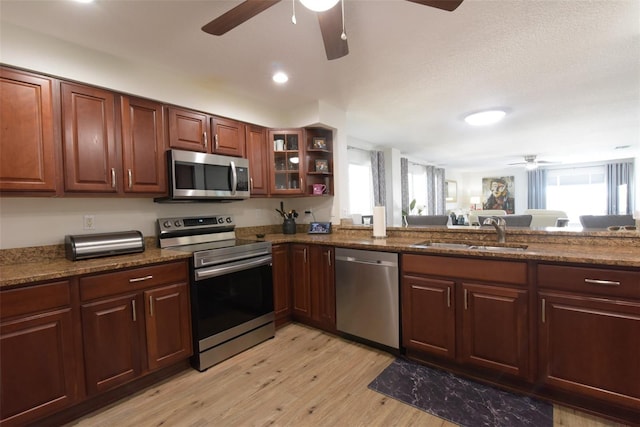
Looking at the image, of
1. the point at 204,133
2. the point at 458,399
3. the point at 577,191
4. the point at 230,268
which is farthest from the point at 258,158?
the point at 577,191

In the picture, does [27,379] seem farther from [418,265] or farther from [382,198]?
[382,198]

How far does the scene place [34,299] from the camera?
5.05ft

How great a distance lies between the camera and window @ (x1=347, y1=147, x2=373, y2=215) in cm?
552

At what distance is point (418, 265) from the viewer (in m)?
2.17

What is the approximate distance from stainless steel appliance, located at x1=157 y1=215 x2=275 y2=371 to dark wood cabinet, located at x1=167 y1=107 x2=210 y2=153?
2.22 ft

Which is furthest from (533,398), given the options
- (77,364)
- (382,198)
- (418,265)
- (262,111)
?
(382,198)

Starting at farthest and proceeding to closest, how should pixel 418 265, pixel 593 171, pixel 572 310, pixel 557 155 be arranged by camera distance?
pixel 593 171, pixel 557 155, pixel 418 265, pixel 572 310

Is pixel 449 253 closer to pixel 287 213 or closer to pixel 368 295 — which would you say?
pixel 368 295

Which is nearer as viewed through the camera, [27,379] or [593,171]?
[27,379]

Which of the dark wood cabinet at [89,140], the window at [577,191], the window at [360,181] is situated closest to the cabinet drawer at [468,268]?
the dark wood cabinet at [89,140]

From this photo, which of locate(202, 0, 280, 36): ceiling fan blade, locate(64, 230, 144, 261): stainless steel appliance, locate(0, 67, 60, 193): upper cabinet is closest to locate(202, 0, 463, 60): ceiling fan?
locate(202, 0, 280, 36): ceiling fan blade

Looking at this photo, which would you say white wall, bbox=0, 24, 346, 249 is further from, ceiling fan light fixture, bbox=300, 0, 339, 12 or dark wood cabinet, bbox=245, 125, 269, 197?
ceiling fan light fixture, bbox=300, 0, 339, 12

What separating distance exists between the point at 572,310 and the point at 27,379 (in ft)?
9.86

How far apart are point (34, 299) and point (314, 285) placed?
6.46 ft
